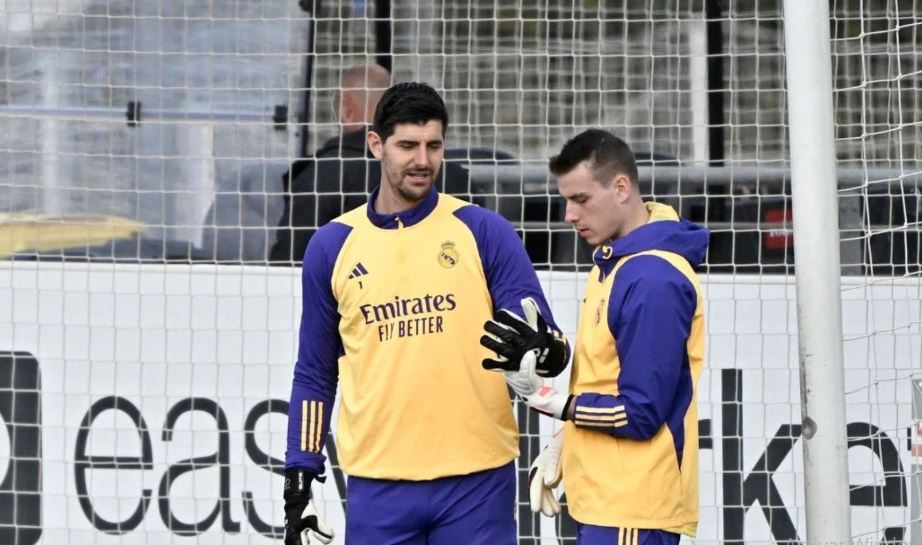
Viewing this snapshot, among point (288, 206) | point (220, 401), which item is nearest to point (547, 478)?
point (220, 401)

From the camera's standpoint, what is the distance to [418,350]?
343cm

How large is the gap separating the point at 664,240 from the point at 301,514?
3.96 ft

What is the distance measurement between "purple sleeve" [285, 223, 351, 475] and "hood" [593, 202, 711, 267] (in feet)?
2.42

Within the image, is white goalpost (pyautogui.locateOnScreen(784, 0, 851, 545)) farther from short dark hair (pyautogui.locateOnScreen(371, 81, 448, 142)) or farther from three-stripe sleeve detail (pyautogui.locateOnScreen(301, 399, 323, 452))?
three-stripe sleeve detail (pyautogui.locateOnScreen(301, 399, 323, 452))

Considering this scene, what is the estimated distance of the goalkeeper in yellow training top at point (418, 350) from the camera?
3.44 metres

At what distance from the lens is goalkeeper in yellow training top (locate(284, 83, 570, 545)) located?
11.3 ft

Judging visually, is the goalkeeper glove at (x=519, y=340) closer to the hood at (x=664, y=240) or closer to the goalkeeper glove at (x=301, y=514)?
the hood at (x=664, y=240)

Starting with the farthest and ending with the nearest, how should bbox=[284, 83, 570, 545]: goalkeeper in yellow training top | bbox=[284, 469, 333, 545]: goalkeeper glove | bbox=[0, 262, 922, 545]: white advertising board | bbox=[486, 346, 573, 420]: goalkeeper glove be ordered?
bbox=[0, 262, 922, 545]: white advertising board
bbox=[284, 469, 333, 545]: goalkeeper glove
bbox=[284, 83, 570, 545]: goalkeeper in yellow training top
bbox=[486, 346, 573, 420]: goalkeeper glove

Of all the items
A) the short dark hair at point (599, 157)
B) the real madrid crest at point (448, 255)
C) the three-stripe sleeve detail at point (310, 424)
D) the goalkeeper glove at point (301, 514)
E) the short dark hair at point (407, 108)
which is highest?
the short dark hair at point (407, 108)

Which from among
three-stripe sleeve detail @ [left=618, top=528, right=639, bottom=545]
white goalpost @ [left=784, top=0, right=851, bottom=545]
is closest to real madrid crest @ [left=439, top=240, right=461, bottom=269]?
three-stripe sleeve detail @ [left=618, top=528, right=639, bottom=545]

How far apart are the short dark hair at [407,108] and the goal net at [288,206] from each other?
5.27 ft

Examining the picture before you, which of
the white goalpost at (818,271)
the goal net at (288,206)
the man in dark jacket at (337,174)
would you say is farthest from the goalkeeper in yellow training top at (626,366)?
the man in dark jacket at (337,174)

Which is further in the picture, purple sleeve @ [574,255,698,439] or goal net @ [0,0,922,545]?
goal net @ [0,0,922,545]

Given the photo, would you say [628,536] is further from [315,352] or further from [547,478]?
[315,352]
